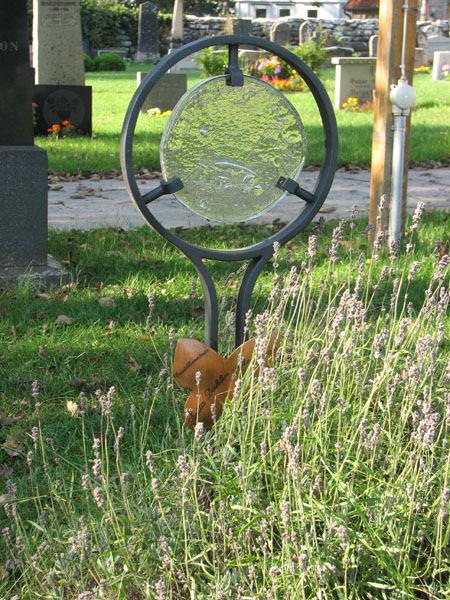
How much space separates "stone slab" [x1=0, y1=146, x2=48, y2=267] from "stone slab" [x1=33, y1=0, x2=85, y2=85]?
8094 millimetres

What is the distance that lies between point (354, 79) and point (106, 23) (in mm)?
25207

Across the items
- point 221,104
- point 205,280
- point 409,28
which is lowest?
point 205,280

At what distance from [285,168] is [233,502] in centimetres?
158

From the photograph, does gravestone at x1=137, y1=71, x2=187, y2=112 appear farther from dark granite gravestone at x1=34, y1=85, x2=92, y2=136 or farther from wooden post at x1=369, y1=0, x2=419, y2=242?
wooden post at x1=369, y1=0, x2=419, y2=242

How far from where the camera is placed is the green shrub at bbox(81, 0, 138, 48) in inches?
1561

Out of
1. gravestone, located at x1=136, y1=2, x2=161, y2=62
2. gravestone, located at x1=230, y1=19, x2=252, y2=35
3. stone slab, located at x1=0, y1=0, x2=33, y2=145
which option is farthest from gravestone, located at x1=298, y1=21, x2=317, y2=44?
stone slab, located at x1=0, y1=0, x2=33, y2=145

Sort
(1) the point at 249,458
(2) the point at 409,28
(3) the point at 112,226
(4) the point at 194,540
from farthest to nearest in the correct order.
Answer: (3) the point at 112,226 → (2) the point at 409,28 → (1) the point at 249,458 → (4) the point at 194,540

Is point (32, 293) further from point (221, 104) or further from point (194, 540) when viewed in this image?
point (194, 540)

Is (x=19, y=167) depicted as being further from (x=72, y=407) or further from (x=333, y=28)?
(x=333, y=28)

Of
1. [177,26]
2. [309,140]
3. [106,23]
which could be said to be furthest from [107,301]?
[106,23]

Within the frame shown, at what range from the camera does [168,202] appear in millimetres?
8391

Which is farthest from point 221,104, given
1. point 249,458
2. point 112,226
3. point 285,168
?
point 112,226

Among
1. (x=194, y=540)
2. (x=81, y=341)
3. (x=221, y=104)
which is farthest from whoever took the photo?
(x=81, y=341)

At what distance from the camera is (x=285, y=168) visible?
3.88 metres
